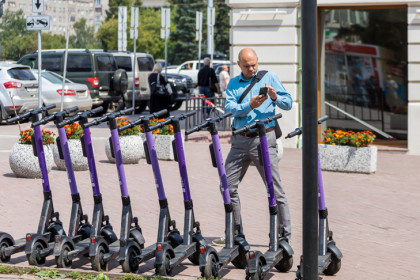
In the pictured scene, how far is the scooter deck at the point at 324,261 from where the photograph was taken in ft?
22.0

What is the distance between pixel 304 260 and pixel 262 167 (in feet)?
6.43

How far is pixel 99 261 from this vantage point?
7.08 meters

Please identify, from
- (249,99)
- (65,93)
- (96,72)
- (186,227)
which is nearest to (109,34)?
(96,72)

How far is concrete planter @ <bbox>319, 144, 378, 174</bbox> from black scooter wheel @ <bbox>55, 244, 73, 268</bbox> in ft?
25.3

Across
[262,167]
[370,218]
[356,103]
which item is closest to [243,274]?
[262,167]

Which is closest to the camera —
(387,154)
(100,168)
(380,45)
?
(100,168)

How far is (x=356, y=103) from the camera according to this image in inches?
753

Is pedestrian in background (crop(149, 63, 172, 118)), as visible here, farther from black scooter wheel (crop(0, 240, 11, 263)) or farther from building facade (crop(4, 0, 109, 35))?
building facade (crop(4, 0, 109, 35))

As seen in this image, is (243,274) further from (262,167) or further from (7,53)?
(7,53)

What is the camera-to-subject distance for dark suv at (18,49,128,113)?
27625mm

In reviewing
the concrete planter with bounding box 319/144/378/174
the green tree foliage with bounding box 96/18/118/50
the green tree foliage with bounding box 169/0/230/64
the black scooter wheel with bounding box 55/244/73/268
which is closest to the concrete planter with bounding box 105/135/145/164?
the concrete planter with bounding box 319/144/378/174

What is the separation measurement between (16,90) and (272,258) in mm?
18161

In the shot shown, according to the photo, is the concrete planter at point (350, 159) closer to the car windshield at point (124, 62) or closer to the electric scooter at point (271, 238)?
the electric scooter at point (271, 238)

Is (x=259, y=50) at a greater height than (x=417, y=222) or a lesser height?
greater
